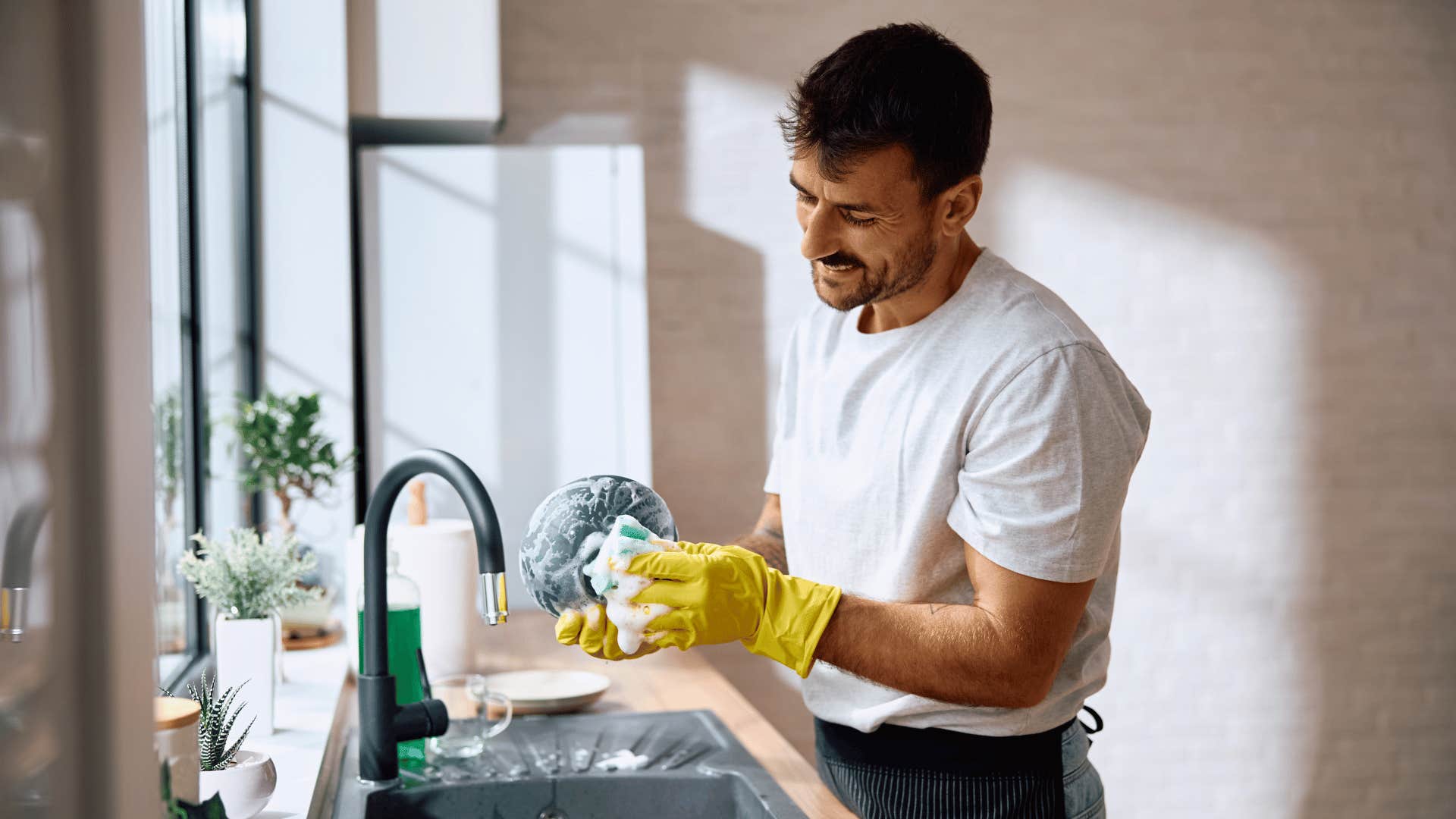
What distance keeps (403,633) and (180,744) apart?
2.64ft

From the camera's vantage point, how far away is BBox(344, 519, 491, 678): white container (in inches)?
80.4

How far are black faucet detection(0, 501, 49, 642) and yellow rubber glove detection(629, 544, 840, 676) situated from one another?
70 cm

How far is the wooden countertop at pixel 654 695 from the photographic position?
1464 mm

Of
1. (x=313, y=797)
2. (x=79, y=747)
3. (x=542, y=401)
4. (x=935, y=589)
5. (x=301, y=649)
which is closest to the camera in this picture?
(x=79, y=747)

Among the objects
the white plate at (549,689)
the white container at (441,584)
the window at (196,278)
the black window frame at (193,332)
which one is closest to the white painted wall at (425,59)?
the window at (196,278)

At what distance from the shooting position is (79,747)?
0.59 m

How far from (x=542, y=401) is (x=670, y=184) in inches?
30.4

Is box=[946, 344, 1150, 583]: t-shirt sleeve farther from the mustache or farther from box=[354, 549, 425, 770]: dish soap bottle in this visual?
box=[354, 549, 425, 770]: dish soap bottle

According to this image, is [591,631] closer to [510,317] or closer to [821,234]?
[821,234]

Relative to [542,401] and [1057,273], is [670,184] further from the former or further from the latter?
[1057,273]

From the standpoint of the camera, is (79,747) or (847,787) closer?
(79,747)

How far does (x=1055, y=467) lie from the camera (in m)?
Result: 1.33

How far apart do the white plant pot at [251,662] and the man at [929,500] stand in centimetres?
54

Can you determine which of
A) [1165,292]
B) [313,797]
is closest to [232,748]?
[313,797]
